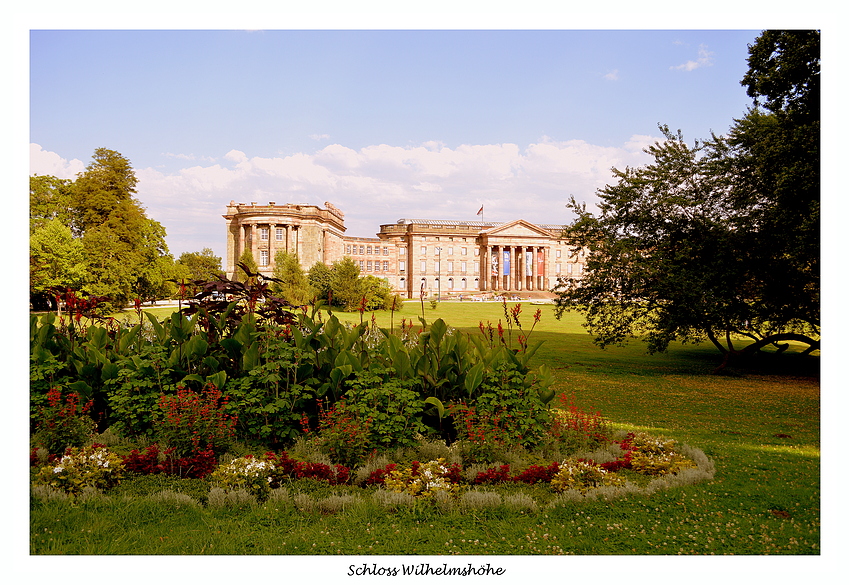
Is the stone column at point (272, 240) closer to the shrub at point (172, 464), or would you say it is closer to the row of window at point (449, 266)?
the row of window at point (449, 266)

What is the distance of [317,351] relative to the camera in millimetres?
5523

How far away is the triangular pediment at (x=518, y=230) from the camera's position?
245ft

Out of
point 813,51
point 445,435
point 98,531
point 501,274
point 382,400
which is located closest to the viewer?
point 98,531

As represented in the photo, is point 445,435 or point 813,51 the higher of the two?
point 813,51

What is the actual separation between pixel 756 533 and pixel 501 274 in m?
71.7

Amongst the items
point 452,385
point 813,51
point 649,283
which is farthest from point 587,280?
point 452,385

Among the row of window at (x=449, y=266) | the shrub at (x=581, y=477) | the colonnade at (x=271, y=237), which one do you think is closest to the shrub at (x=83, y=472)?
the shrub at (x=581, y=477)

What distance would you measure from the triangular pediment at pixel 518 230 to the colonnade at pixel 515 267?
187 cm

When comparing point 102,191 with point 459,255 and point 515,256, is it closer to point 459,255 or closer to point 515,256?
point 459,255

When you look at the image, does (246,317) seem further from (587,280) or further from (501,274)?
(501,274)

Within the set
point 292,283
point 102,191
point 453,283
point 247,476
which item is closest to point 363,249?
point 453,283

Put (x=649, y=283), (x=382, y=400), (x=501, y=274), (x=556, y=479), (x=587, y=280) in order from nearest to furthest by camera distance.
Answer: (x=556, y=479) < (x=382, y=400) < (x=649, y=283) < (x=587, y=280) < (x=501, y=274)

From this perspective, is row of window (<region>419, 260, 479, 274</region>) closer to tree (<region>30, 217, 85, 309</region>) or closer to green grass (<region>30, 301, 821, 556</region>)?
tree (<region>30, 217, 85, 309</region>)

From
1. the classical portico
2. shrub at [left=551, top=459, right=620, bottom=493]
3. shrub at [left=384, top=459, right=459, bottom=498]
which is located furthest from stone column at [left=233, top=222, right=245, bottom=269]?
shrub at [left=551, top=459, right=620, bottom=493]
